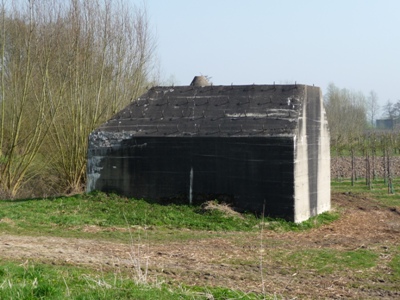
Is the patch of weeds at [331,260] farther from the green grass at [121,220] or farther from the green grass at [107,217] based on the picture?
the green grass at [107,217]

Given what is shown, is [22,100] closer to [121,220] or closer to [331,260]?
[121,220]

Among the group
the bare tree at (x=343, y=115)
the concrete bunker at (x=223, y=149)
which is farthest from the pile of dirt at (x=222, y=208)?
the bare tree at (x=343, y=115)

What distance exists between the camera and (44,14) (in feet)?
75.8

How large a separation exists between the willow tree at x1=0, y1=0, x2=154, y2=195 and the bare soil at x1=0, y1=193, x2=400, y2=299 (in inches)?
396

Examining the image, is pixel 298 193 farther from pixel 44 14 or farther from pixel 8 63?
pixel 8 63

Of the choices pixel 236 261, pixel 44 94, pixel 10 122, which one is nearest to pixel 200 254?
pixel 236 261

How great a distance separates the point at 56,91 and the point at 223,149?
972 centimetres

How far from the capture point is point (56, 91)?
2405 cm

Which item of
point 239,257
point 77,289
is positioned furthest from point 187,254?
point 77,289

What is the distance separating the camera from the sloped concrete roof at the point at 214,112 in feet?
55.2

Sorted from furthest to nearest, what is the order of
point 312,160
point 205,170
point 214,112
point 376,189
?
Answer: 1. point 376,189
2. point 214,112
3. point 312,160
4. point 205,170

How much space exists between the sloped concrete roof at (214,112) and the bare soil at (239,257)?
3161mm

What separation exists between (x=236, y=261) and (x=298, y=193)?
5071 millimetres

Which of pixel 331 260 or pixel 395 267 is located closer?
pixel 395 267
